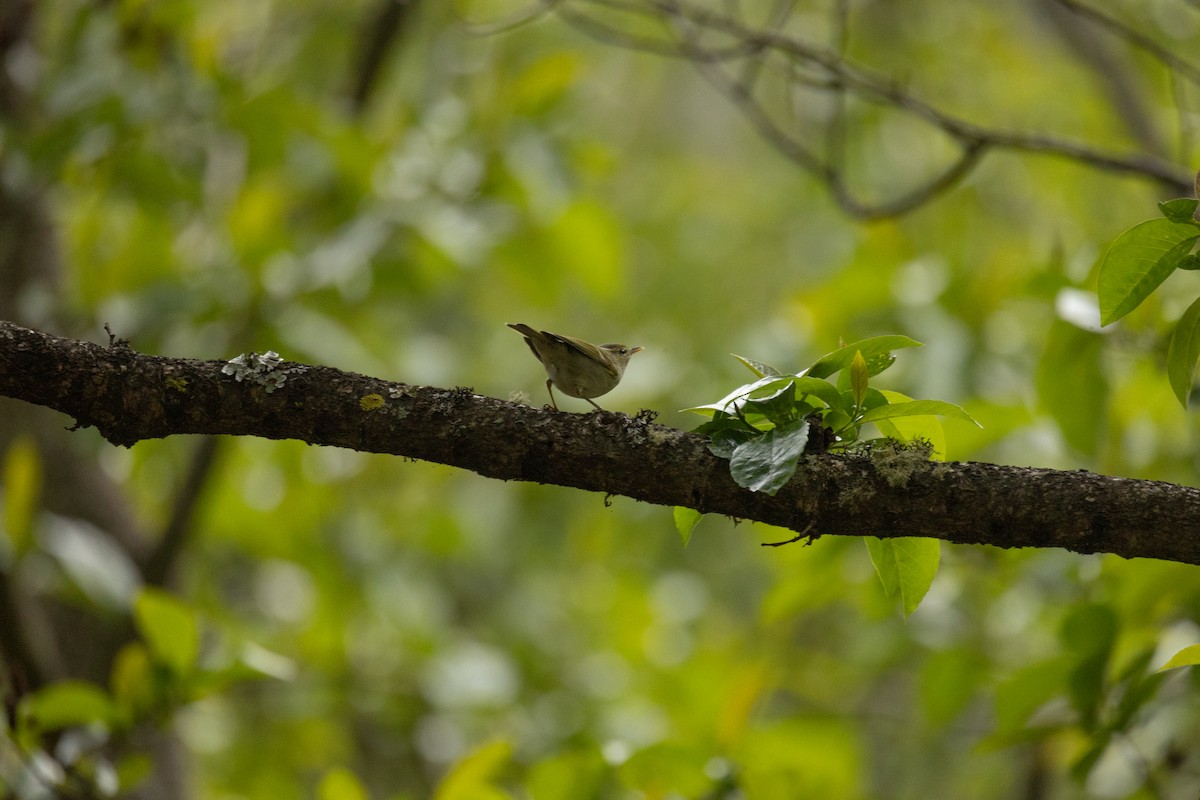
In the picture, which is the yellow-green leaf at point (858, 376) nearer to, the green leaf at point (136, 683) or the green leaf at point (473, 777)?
the green leaf at point (473, 777)

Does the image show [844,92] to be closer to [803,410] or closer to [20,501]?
[803,410]

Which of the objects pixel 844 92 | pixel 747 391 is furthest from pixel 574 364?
pixel 844 92

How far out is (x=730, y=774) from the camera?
2.70 meters

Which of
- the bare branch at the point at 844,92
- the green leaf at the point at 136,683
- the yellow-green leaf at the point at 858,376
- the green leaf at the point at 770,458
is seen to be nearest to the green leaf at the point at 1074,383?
the bare branch at the point at 844,92

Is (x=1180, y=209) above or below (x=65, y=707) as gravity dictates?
above

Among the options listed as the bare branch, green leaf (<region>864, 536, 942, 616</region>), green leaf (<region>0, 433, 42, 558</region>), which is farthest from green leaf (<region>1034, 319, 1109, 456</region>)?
green leaf (<region>0, 433, 42, 558</region>)

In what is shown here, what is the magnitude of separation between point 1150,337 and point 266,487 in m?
4.31

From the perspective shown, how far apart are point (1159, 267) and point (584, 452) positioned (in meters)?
0.96

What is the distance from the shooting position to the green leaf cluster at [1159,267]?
1.56 m

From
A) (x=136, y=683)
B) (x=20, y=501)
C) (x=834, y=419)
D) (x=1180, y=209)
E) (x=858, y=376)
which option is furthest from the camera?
(x=20, y=501)

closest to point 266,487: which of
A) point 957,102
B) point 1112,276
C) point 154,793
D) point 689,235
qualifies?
point 154,793

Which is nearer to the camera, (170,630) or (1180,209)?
(1180,209)

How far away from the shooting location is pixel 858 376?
5.41 feet

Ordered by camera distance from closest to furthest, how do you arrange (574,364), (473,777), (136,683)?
1. (473,777)
2. (574,364)
3. (136,683)
